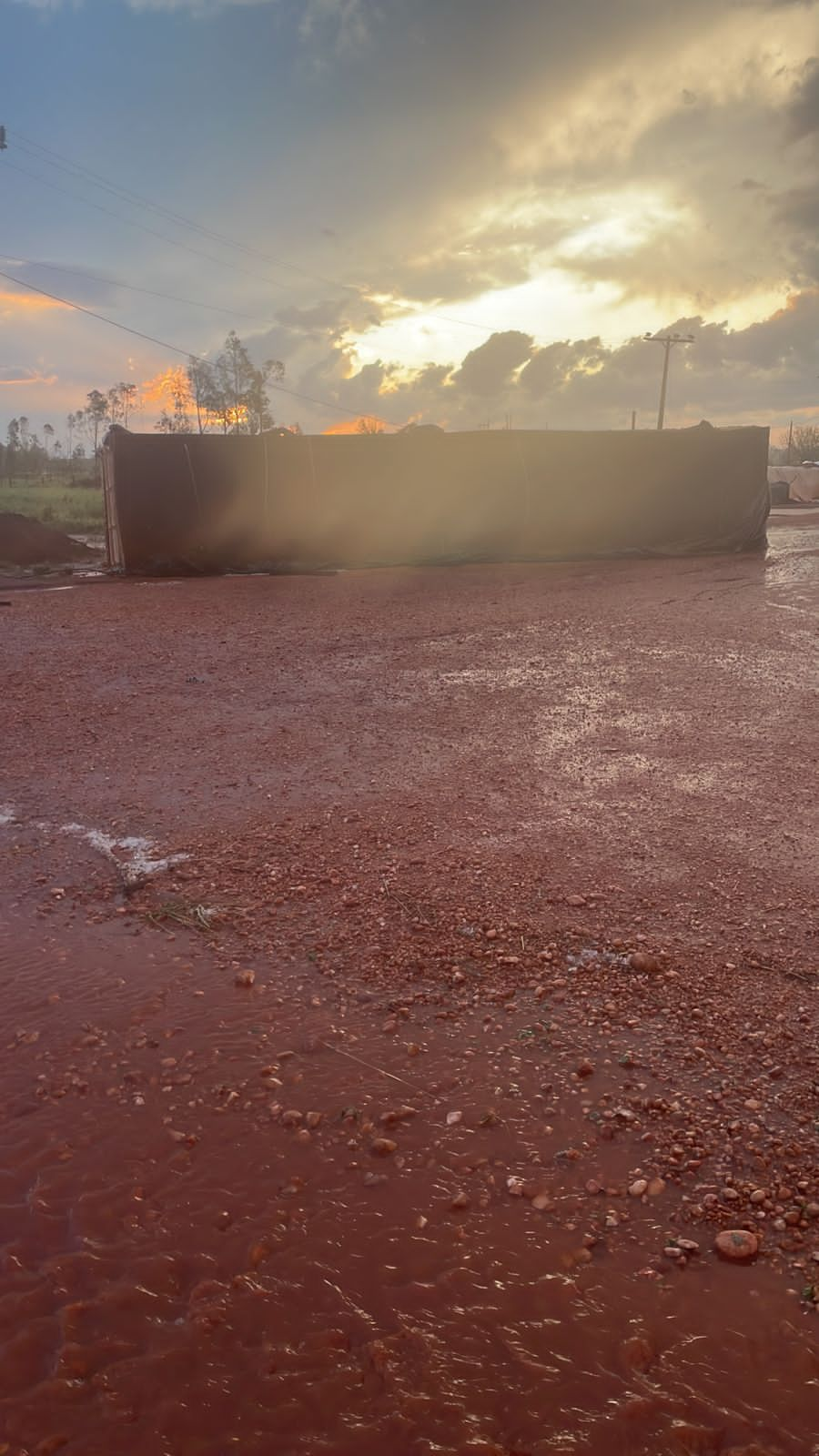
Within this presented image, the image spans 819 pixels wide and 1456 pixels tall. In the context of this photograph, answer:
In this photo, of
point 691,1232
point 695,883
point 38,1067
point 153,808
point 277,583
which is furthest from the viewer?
point 277,583

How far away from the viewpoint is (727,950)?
335 centimetres

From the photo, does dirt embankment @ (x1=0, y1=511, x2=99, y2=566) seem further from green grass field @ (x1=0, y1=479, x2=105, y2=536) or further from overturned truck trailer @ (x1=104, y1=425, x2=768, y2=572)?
green grass field @ (x1=0, y1=479, x2=105, y2=536)

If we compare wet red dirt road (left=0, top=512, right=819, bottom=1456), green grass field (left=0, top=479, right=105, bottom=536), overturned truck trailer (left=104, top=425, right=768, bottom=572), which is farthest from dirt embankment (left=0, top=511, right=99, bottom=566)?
wet red dirt road (left=0, top=512, right=819, bottom=1456)

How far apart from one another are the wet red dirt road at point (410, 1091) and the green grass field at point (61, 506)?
74.9 feet

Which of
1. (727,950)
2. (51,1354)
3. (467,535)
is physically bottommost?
(51,1354)

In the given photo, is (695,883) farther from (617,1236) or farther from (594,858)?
(617,1236)

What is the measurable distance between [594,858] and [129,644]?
6.86 metres

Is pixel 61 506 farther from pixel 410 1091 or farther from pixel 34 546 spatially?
pixel 410 1091

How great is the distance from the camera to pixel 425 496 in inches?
743

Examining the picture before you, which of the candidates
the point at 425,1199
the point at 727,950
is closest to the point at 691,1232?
the point at 425,1199

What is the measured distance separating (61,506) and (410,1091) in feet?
125

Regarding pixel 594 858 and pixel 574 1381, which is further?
pixel 594 858

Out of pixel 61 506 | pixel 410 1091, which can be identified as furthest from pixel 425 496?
pixel 61 506

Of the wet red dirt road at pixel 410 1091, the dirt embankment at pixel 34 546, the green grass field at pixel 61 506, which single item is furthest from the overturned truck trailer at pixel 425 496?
the wet red dirt road at pixel 410 1091
